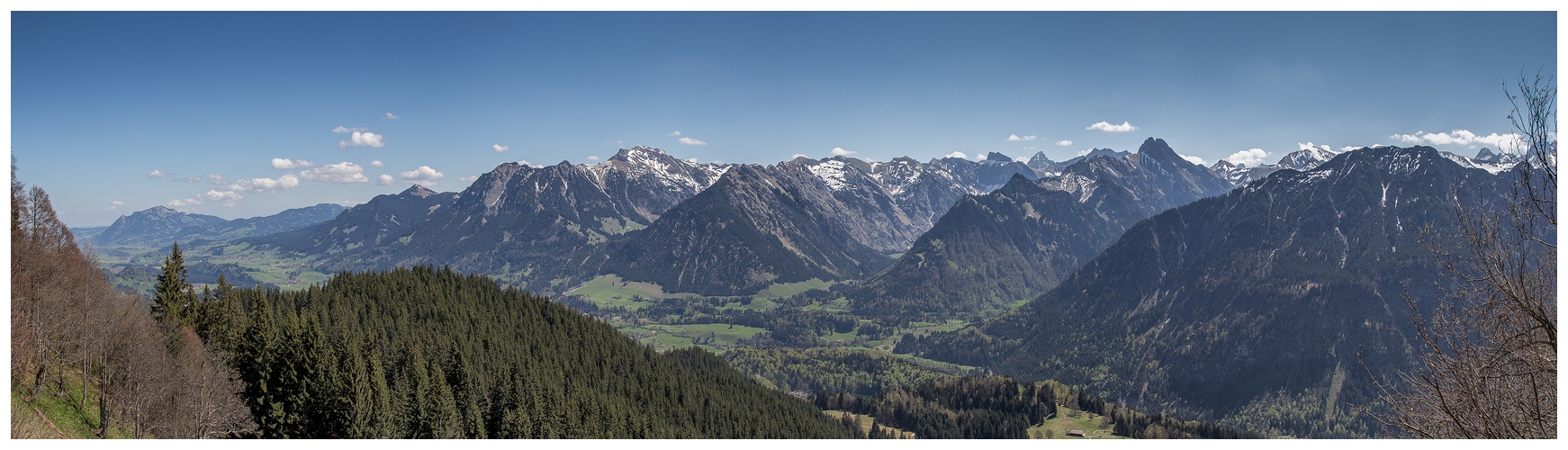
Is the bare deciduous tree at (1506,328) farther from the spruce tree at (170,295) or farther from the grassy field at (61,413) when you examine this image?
the spruce tree at (170,295)

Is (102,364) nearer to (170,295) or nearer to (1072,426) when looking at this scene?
(170,295)

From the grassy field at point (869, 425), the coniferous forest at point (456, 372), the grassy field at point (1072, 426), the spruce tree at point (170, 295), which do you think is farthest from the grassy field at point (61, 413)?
the grassy field at point (1072, 426)

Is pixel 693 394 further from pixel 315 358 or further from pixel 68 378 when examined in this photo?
pixel 68 378

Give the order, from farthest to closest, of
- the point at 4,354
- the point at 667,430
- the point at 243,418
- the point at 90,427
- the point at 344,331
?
the point at 667,430
the point at 344,331
the point at 243,418
the point at 90,427
the point at 4,354

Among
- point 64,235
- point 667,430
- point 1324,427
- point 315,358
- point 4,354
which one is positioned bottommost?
point 1324,427

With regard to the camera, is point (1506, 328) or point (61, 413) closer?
point (1506, 328)

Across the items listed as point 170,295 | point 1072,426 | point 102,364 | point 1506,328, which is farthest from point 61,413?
point 1072,426

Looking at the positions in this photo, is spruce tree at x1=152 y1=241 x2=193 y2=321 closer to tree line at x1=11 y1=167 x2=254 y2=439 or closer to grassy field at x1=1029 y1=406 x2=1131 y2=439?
tree line at x1=11 y1=167 x2=254 y2=439

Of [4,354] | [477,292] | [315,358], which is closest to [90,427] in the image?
[315,358]

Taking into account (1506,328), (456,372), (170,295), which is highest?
(1506,328)
